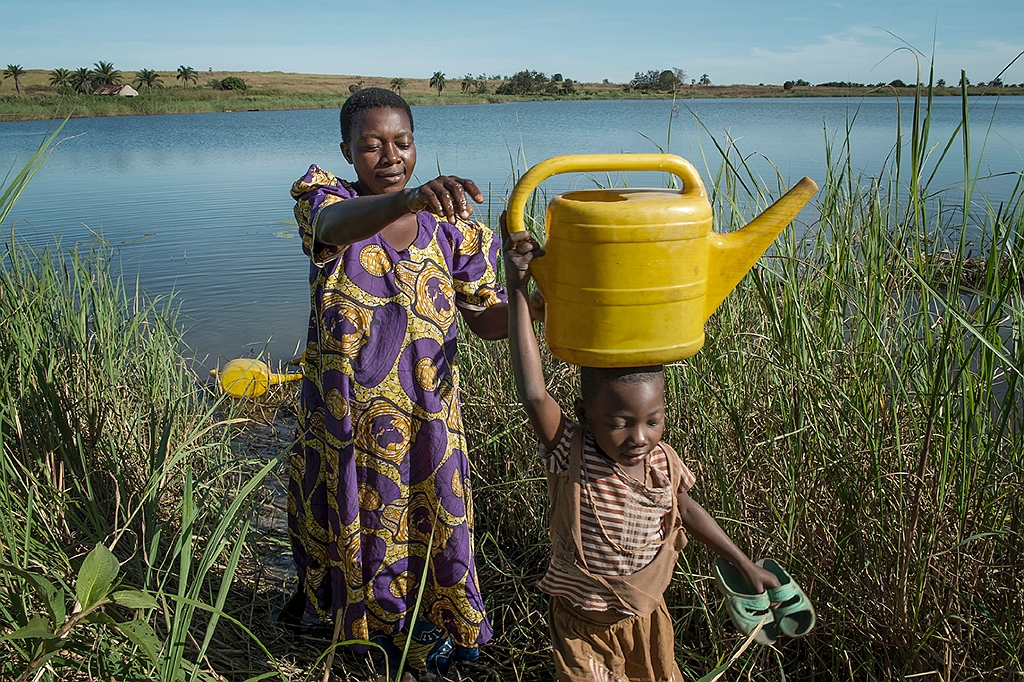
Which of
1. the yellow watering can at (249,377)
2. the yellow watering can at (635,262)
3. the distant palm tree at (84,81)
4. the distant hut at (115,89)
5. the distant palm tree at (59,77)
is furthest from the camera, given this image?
the distant palm tree at (59,77)

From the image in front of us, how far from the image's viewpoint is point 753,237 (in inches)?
54.8

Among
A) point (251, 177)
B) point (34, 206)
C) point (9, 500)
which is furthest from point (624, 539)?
point (251, 177)

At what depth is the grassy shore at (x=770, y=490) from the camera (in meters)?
1.63

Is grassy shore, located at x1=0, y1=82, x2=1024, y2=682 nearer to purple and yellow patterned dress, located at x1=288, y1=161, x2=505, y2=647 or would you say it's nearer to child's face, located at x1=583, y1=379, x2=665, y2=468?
purple and yellow patterned dress, located at x1=288, y1=161, x2=505, y2=647

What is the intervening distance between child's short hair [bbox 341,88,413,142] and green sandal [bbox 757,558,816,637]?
1.34 m

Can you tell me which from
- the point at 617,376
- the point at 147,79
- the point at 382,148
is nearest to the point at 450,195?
the point at 617,376

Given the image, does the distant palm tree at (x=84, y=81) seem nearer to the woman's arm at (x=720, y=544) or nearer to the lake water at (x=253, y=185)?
the lake water at (x=253, y=185)

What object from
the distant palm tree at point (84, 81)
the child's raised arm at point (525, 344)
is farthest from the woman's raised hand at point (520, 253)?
the distant palm tree at point (84, 81)

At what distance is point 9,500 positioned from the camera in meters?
1.81

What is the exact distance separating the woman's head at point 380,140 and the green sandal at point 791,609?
1205mm

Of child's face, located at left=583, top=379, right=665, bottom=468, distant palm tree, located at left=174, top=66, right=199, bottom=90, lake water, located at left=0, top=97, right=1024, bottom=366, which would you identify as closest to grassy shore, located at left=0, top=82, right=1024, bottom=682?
lake water, located at left=0, top=97, right=1024, bottom=366

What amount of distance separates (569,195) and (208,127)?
2967 cm

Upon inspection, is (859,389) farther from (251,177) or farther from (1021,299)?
(251,177)

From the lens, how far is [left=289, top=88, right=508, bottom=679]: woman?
73.3 inches
